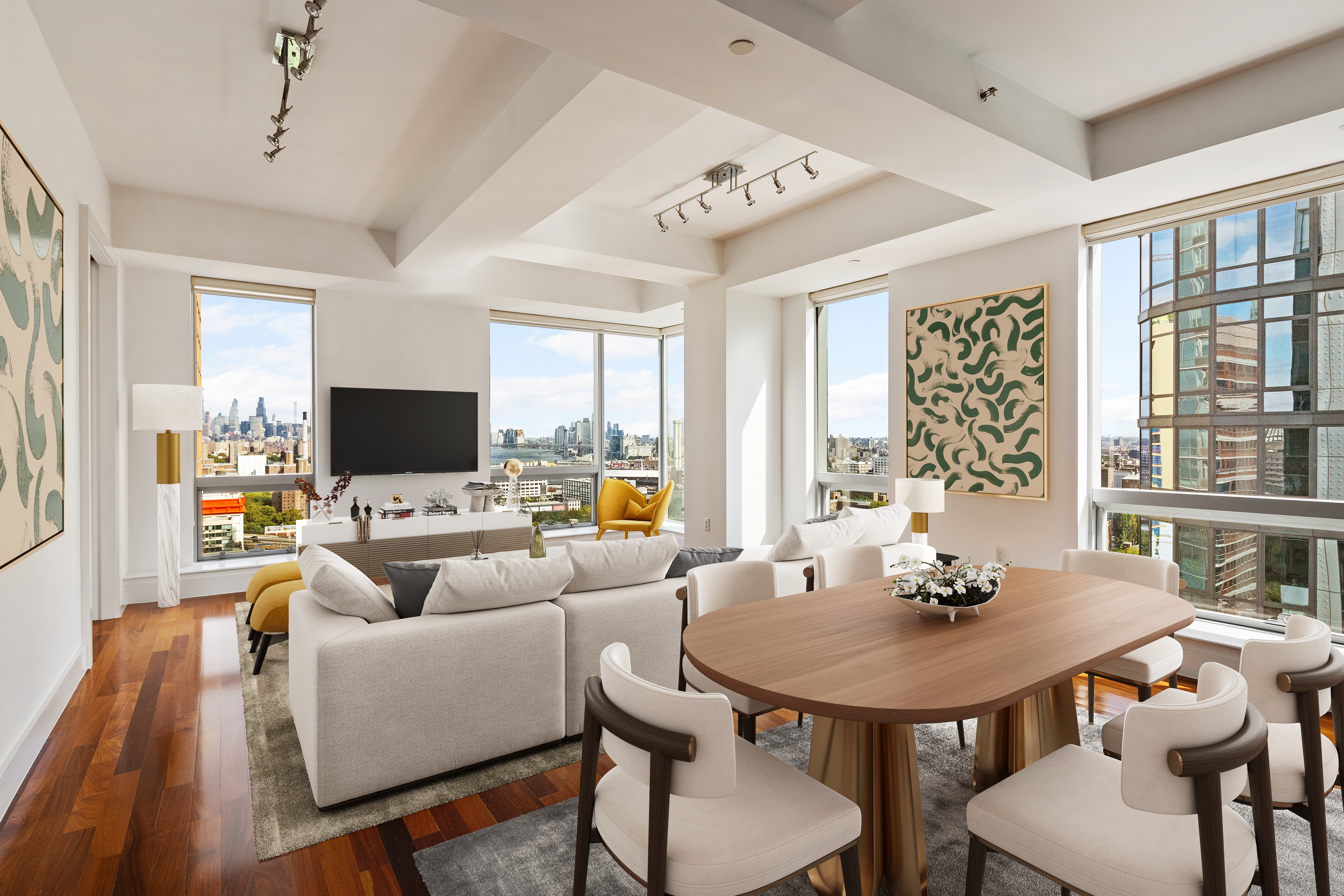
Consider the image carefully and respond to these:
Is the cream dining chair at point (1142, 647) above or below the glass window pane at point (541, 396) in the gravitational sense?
below

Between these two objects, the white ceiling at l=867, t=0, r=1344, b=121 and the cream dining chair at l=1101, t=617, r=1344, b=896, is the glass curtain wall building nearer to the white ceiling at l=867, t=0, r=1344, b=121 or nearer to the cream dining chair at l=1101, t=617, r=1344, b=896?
the white ceiling at l=867, t=0, r=1344, b=121

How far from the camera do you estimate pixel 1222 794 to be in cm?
121

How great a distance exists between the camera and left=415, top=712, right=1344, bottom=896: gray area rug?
6.06 feet

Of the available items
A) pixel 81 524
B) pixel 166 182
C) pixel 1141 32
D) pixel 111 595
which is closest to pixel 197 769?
pixel 81 524

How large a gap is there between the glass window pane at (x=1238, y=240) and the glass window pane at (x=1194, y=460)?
81 cm

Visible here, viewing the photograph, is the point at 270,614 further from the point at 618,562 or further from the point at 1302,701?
the point at 1302,701

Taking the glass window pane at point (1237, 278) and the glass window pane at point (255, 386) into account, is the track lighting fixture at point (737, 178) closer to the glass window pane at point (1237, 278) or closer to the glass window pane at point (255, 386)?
the glass window pane at point (1237, 278)

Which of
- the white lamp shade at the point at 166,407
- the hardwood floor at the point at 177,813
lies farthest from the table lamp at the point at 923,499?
the white lamp shade at the point at 166,407

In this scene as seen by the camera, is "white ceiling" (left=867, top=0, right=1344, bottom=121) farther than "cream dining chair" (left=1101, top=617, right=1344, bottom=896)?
Yes

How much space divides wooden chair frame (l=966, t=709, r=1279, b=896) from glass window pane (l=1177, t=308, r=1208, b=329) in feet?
10.6

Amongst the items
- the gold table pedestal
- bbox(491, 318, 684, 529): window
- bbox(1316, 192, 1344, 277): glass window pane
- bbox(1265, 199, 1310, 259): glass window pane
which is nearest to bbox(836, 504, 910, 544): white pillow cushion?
the gold table pedestal

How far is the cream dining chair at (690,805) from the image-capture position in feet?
4.04

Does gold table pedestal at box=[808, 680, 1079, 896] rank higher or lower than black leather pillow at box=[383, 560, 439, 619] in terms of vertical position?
lower

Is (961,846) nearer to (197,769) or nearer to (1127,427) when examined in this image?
(197,769)
